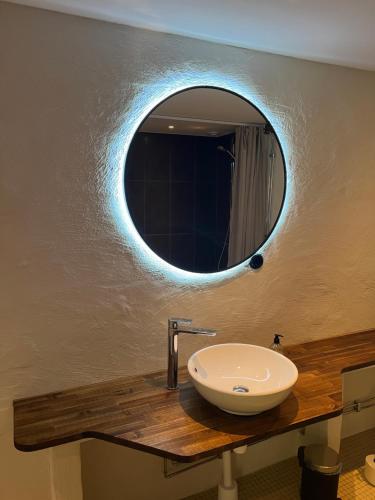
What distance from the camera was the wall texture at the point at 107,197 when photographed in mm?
1464

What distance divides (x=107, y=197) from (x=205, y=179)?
0.42 meters

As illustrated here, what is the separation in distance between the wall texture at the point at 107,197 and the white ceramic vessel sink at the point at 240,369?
156 millimetres

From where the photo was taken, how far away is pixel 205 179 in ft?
5.79

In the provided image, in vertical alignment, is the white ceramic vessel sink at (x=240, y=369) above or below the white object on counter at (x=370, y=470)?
above

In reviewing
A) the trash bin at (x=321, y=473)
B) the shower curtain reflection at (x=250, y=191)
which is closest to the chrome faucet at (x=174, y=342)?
the shower curtain reflection at (x=250, y=191)

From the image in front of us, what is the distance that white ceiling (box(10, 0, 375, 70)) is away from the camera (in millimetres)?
1348

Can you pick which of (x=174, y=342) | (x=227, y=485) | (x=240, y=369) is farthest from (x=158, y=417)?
(x=227, y=485)

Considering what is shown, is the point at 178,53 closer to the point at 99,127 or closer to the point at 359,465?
the point at 99,127

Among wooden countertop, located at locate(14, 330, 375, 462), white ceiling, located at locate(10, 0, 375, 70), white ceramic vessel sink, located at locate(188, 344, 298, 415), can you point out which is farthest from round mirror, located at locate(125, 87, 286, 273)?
wooden countertop, located at locate(14, 330, 375, 462)

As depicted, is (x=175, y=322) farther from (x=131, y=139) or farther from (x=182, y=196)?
(x=131, y=139)

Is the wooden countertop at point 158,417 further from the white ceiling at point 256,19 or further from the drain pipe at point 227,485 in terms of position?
the white ceiling at point 256,19

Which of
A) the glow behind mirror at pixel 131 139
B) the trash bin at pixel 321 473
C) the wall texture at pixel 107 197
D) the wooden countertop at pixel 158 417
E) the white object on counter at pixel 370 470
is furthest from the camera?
the white object on counter at pixel 370 470

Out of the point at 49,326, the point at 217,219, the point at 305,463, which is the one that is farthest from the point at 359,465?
the point at 49,326

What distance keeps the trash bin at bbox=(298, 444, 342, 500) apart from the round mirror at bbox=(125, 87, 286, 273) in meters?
0.99
